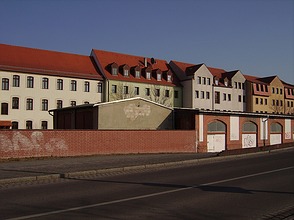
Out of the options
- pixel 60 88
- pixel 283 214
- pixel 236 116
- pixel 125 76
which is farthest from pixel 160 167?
pixel 125 76

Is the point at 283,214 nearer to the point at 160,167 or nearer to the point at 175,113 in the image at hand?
the point at 160,167

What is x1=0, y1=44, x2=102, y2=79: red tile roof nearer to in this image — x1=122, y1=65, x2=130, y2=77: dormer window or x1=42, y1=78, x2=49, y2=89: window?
x1=42, y1=78, x2=49, y2=89: window

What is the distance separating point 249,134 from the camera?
39.4 meters

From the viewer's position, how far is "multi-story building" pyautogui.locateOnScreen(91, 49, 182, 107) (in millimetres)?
58841

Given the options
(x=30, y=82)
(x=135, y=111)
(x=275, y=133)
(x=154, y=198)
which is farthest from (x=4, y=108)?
(x=154, y=198)

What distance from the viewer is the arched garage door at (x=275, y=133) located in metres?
43.3

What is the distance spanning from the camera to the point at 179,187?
436 inches

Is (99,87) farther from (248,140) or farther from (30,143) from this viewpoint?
(30,143)

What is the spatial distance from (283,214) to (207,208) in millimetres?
1618

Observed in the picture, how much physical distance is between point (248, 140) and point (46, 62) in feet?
105

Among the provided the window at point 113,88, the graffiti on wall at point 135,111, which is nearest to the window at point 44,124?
the window at point 113,88

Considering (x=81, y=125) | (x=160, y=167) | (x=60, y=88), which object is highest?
(x=60, y=88)

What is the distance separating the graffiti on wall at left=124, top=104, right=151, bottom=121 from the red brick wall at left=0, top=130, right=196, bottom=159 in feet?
14.2

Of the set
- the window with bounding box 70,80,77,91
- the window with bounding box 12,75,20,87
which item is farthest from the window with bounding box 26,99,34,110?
the window with bounding box 70,80,77,91
